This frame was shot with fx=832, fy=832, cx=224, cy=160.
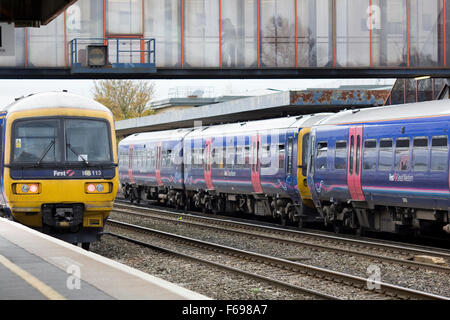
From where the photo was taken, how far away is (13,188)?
15.2 metres

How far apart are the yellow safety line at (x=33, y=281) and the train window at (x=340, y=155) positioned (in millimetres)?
10485

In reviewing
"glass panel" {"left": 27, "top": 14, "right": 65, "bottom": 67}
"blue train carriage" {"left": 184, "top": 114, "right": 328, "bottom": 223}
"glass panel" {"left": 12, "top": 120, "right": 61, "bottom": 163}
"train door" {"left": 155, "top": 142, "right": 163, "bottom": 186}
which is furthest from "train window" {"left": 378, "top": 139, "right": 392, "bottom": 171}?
"train door" {"left": 155, "top": 142, "right": 163, "bottom": 186}

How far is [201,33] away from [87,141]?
1067 cm

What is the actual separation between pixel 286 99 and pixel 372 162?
15.1m

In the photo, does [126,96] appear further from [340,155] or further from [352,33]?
[340,155]

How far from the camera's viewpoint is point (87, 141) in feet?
51.6

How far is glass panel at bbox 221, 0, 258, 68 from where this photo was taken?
25.3 meters

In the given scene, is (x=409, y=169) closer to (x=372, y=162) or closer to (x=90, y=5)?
(x=372, y=162)

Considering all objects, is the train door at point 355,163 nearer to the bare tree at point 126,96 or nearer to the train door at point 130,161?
the train door at point 130,161

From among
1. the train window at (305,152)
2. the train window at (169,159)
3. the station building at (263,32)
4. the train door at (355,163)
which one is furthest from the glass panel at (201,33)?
the train window at (169,159)

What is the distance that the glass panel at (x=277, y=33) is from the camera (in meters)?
25.2

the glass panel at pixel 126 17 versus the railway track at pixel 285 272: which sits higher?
the glass panel at pixel 126 17

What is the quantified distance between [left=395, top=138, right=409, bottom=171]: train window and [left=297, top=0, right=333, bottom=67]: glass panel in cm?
794

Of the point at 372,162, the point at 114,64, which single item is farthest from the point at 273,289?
the point at 114,64
